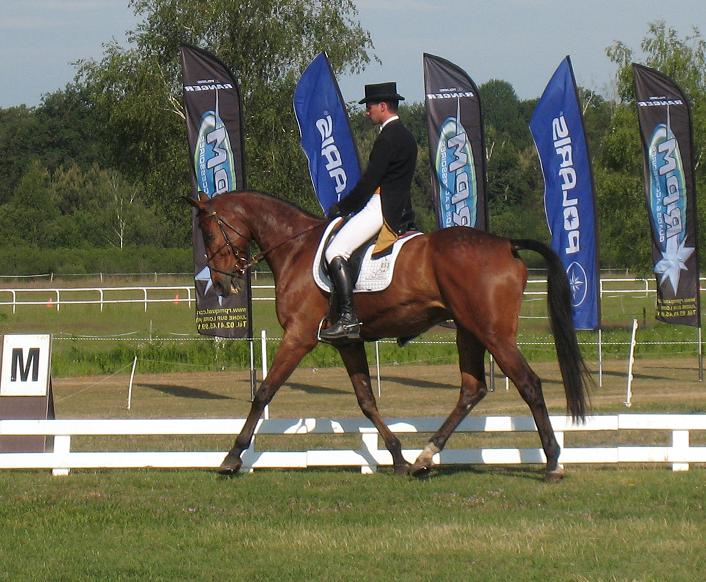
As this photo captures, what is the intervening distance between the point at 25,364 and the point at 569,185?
36.3 ft

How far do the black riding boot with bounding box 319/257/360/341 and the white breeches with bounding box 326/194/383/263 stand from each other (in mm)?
76

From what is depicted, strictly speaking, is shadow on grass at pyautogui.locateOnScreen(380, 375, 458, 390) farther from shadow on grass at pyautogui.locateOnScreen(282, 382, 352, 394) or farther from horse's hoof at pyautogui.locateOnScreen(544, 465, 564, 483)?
horse's hoof at pyautogui.locateOnScreen(544, 465, 564, 483)

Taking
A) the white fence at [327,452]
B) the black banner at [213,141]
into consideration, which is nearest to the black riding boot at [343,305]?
the white fence at [327,452]

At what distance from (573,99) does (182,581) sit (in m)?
14.5

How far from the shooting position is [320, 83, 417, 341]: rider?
9.60 metres

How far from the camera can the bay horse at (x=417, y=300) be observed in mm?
9336

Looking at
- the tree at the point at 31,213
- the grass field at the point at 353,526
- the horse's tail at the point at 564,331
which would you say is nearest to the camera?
the grass field at the point at 353,526

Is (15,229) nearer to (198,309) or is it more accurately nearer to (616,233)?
Answer: (616,233)

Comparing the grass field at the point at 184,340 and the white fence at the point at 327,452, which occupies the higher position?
the white fence at the point at 327,452

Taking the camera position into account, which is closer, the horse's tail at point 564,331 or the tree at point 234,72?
the horse's tail at point 564,331

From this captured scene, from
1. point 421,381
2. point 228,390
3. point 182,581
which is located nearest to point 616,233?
point 421,381

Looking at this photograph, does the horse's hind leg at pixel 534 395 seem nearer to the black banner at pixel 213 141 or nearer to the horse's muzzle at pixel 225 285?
the horse's muzzle at pixel 225 285

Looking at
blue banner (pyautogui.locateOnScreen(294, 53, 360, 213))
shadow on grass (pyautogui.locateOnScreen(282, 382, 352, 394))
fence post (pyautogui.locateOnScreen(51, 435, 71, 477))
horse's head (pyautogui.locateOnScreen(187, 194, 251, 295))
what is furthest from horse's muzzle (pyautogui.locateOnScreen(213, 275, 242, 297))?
shadow on grass (pyautogui.locateOnScreen(282, 382, 352, 394))

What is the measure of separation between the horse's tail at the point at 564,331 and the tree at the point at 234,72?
29.5 metres
